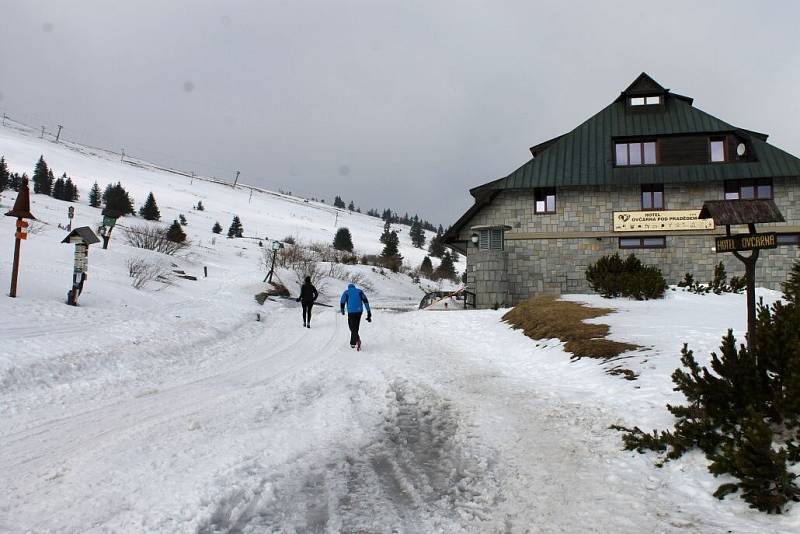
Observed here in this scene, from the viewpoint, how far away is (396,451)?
188 inches

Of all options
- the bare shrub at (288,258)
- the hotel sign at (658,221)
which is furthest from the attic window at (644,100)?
the bare shrub at (288,258)

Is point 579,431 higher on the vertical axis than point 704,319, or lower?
lower

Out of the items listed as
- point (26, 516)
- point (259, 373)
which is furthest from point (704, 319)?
point (26, 516)

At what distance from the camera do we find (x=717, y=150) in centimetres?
2195

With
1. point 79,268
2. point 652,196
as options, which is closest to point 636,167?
point 652,196

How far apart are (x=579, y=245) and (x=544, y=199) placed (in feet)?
9.29

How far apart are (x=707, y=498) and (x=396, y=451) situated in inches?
106

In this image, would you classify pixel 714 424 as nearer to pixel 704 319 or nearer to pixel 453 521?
pixel 453 521

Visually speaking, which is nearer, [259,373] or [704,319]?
[259,373]

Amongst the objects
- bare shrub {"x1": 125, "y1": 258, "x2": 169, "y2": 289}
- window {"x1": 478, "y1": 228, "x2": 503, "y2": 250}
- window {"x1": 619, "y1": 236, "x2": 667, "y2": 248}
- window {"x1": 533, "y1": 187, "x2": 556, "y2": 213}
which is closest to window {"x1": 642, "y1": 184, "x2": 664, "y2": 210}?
window {"x1": 619, "y1": 236, "x2": 667, "y2": 248}

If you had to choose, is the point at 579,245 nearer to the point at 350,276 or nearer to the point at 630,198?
the point at 630,198

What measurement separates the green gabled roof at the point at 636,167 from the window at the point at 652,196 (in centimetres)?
72

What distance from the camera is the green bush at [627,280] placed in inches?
587

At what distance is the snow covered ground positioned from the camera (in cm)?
339
